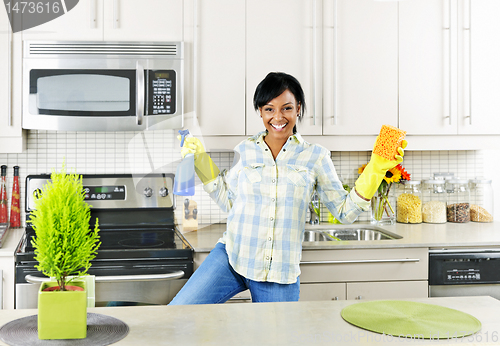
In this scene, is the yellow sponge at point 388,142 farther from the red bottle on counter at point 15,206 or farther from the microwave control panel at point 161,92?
the red bottle on counter at point 15,206

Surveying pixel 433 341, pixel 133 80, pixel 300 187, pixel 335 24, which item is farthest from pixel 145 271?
pixel 335 24

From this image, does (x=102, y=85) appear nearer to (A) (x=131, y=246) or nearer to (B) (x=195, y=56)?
(B) (x=195, y=56)

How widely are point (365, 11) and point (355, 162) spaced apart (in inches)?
34.8

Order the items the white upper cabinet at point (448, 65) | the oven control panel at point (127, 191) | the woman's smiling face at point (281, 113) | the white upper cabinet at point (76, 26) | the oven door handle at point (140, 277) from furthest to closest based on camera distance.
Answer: the oven control panel at point (127, 191)
the white upper cabinet at point (448, 65)
the white upper cabinet at point (76, 26)
the oven door handle at point (140, 277)
the woman's smiling face at point (281, 113)

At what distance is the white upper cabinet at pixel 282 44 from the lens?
2.41 metres

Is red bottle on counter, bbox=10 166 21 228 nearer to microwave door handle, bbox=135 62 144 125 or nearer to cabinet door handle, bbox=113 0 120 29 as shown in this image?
microwave door handle, bbox=135 62 144 125

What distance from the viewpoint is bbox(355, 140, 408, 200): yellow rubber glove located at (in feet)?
5.10

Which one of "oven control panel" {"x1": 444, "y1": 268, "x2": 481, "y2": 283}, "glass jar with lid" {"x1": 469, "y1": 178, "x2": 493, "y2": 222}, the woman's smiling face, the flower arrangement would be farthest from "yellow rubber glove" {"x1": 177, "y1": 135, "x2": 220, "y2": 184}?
"glass jar with lid" {"x1": 469, "y1": 178, "x2": 493, "y2": 222}

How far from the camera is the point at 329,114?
2.47 m

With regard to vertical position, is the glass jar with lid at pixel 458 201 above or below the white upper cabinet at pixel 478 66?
below

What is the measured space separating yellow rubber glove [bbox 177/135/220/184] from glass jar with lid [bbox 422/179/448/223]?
140 cm

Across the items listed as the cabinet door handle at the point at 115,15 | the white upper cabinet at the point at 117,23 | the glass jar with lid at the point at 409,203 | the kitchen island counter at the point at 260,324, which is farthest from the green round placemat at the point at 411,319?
the cabinet door handle at the point at 115,15

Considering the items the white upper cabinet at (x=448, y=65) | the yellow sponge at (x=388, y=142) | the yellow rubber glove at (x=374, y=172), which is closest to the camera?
the yellow sponge at (x=388, y=142)
